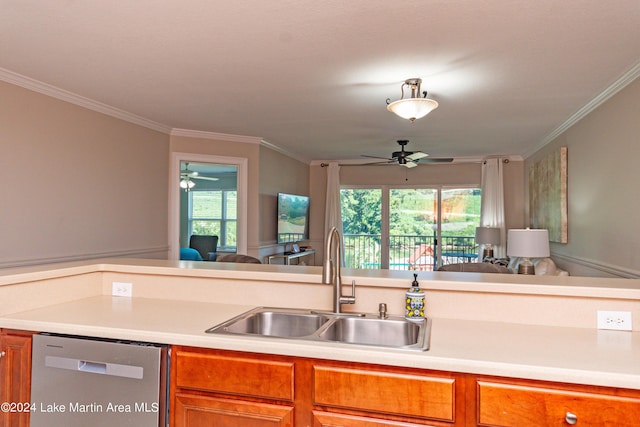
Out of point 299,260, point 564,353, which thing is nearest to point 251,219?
point 299,260

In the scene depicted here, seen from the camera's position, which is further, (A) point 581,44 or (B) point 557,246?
(B) point 557,246

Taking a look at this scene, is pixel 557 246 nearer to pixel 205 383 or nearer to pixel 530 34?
pixel 530 34

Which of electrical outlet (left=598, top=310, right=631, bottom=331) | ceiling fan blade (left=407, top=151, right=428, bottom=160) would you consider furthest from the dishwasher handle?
ceiling fan blade (left=407, top=151, right=428, bottom=160)

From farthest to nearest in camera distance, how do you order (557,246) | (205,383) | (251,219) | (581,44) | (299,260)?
1. (299,260)
2. (251,219)
3. (557,246)
4. (581,44)
5. (205,383)

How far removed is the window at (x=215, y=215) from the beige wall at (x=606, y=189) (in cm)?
597

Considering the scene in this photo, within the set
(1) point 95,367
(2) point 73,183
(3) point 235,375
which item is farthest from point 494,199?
(1) point 95,367

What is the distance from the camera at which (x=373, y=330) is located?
1.71m

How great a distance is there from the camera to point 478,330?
1.54 meters

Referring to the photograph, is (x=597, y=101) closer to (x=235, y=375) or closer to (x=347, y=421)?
(x=347, y=421)

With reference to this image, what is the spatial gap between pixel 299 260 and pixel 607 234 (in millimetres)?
4600

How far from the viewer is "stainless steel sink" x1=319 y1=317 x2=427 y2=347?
65.1 inches

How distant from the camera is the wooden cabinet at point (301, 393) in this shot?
124 centimetres

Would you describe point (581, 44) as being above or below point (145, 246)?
above

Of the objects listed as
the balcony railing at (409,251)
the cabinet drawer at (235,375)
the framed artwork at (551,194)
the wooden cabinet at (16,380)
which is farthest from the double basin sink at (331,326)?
the balcony railing at (409,251)
